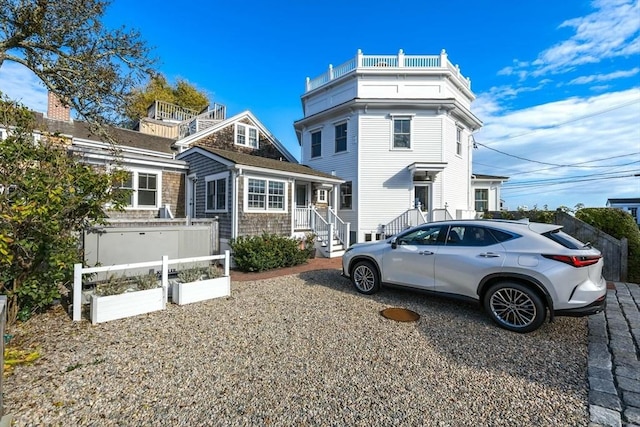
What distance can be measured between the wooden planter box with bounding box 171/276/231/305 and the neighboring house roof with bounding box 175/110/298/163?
448 inches

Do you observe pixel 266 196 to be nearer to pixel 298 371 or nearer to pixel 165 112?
pixel 298 371

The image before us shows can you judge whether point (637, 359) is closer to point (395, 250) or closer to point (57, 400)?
point (395, 250)

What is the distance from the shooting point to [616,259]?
27.3 ft

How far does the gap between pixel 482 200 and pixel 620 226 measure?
459 inches

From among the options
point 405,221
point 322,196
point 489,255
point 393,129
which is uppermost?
point 393,129

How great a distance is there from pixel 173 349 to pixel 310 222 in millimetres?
9190

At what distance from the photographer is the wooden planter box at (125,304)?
184 inches

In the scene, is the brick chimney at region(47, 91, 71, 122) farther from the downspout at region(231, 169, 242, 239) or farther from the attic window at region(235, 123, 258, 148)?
the downspout at region(231, 169, 242, 239)

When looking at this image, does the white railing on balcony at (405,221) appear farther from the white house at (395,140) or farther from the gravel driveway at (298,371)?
the gravel driveway at (298,371)

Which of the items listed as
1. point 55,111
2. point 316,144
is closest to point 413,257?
point 316,144

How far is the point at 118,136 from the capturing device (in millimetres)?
15344

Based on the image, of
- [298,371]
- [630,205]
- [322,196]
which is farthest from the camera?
[630,205]

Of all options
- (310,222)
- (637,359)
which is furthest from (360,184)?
(637,359)

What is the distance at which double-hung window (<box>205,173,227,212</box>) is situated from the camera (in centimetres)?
1088
